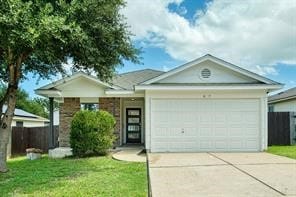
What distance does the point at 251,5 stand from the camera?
1817cm

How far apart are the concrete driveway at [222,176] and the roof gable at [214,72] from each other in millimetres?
→ 4490

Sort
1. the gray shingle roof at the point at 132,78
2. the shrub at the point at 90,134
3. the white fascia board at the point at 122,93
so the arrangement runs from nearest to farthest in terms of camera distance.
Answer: the shrub at the point at 90,134 → the white fascia board at the point at 122,93 → the gray shingle roof at the point at 132,78

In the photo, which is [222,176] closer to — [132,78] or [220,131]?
[220,131]

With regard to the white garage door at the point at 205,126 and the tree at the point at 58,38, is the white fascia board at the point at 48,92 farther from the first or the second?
the white garage door at the point at 205,126

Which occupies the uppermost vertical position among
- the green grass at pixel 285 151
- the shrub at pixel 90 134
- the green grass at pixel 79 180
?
the shrub at pixel 90 134

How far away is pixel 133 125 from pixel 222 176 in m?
11.9

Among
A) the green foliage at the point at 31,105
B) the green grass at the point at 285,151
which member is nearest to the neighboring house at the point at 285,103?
the green grass at the point at 285,151

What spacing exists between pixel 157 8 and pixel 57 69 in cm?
596

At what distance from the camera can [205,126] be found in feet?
57.0

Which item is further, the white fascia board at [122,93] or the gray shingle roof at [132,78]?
the gray shingle roof at [132,78]

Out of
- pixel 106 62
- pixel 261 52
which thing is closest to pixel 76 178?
pixel 106 62

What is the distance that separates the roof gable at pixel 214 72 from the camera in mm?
17469

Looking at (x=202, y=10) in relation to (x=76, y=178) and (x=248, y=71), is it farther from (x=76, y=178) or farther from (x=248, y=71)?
(x=76, y=178)

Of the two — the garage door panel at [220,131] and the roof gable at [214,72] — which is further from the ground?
the roof gable at [214,72]
